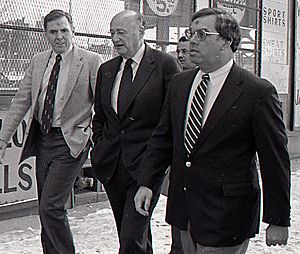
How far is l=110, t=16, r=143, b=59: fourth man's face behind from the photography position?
11.8ft

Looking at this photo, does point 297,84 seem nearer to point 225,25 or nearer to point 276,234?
point 225,25

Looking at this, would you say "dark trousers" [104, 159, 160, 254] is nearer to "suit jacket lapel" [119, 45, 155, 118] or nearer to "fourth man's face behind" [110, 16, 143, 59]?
"suit jacket lapel" [119, 45, 155, 118]

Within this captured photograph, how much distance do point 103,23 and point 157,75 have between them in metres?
3.21

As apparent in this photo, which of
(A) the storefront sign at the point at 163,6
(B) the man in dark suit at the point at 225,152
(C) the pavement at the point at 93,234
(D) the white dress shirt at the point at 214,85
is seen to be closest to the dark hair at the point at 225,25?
(B) the man in dark suit at the point at 225,152

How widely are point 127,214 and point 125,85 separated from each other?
819 millimetres

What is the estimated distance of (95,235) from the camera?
5.36m

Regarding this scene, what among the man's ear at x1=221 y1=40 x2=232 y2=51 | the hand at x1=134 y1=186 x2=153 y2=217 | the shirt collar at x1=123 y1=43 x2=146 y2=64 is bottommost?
the hand at x1=134 y1=186 x2=153 y2=217

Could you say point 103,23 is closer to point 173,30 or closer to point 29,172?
point 173,30

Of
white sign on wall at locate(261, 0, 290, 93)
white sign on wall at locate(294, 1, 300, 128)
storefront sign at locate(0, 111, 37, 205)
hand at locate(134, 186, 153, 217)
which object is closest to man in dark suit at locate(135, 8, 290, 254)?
hand at locate(134, 186, 153, 217)

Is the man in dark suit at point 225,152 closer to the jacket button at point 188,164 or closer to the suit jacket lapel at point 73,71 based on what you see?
the jacket button at point 188,164

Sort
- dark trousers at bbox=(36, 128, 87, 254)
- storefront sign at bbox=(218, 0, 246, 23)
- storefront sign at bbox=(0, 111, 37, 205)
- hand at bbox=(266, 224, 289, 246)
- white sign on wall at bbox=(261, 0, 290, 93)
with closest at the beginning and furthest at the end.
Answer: hand at bbox=(266, 224, 289, 246)
dark trousers at bbox=(36, 128, 87, 254)
storefront sign at bbox=(0, 111, 37, 205)
storefront sign at bbox=(218, 0, 246, 23)
white sign on wall at bbox=(261, 0, 290, 93)

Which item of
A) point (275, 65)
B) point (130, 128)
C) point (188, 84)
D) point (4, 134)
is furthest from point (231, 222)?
point (275, 65)

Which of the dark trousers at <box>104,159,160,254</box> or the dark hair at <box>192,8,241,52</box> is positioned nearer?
the dark hair at <box>192,8,241,52</box>

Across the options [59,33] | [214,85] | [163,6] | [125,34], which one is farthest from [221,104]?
[163,6]
